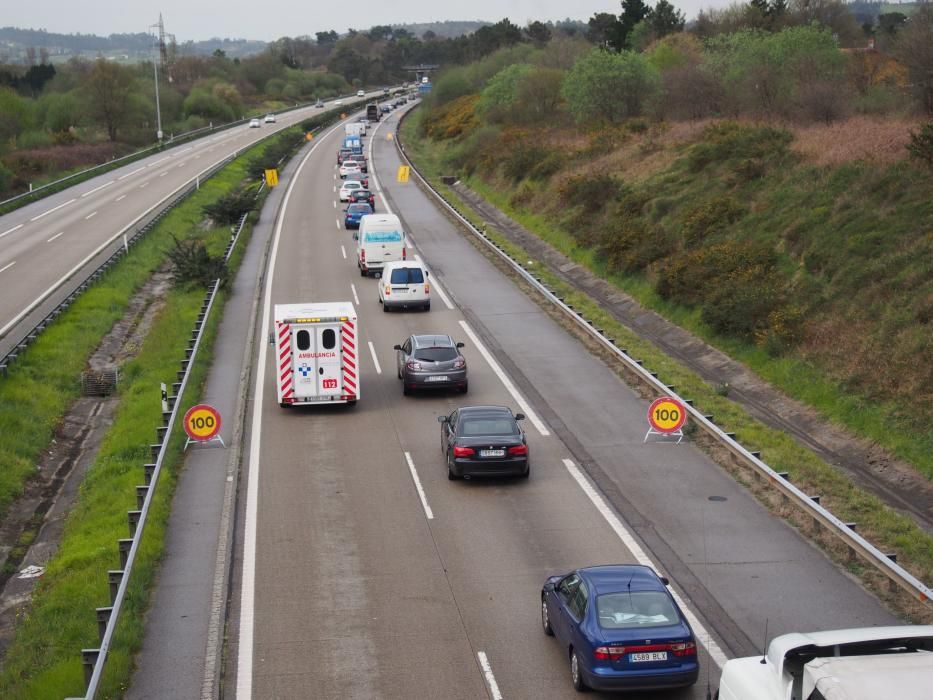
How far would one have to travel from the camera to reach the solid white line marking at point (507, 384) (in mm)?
25984

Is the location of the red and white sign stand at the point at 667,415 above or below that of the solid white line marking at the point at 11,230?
above

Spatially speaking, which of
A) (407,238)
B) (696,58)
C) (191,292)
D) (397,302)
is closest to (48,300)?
(191,292)

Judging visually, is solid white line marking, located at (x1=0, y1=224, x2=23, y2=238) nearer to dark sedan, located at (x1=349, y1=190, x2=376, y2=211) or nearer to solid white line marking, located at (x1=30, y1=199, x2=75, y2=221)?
solid white line marking, located at (x1=30, y1=199, x2=75, y2=221)

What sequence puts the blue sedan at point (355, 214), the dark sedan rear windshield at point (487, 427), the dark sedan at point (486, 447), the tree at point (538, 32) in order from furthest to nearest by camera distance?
the tree at point (538, 32), the blue sedan at point (355, 214), the dark sedan rear windshield at point (487, 427), the dark sedan at point (486, 447)

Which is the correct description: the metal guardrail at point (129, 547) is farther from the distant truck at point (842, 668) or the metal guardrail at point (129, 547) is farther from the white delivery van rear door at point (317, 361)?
the distant truck at point (842, 668)

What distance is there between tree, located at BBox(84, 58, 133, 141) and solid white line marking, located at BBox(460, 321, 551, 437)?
84.3 m

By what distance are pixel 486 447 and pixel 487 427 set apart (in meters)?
0.75

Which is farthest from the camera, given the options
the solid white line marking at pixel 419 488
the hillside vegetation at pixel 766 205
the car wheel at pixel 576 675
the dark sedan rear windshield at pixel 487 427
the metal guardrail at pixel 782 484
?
the hillside vegetation at pixel 766 205

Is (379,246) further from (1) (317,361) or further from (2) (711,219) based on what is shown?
(1) (317,361)

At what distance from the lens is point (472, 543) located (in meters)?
19.1

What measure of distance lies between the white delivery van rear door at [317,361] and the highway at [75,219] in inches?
487

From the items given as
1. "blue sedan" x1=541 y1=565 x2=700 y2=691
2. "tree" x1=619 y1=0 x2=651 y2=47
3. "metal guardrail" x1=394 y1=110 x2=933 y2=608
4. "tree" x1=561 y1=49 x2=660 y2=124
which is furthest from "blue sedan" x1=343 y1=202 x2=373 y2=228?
"tree" x1=619 y1=0 x2=651 y2=47

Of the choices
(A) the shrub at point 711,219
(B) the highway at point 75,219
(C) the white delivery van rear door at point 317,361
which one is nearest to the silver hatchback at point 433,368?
(C) the white delivery van rear door at point 317,361

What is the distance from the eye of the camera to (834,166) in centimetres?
4062
